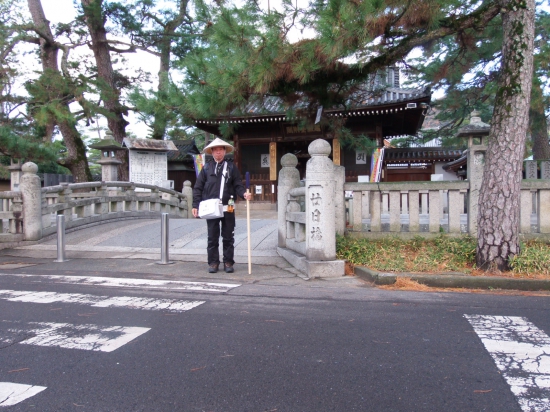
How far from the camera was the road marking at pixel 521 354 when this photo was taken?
98.0 inches

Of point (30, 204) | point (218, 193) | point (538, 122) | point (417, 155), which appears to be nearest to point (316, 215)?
point (218, 193)

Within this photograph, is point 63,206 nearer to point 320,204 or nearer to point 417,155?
point 320,204

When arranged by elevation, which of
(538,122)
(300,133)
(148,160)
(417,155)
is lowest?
(148,160)

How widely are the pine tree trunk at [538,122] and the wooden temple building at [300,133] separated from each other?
325 cm

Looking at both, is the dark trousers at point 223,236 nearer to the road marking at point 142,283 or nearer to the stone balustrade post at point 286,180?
the road marking at point 142,283

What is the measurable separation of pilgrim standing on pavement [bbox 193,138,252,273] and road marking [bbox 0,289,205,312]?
1.80m

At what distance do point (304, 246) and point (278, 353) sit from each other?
11.5ft

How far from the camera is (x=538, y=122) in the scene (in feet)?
44.1

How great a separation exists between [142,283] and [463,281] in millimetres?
4037

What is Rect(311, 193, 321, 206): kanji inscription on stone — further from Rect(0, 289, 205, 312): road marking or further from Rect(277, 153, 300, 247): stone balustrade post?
Rect(0, 289, 205, 312): road marking

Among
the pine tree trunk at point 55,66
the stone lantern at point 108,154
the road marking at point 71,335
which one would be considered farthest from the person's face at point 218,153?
the pine tree trunk at point 55,66

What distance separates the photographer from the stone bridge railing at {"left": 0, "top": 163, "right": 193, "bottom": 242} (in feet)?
31.4

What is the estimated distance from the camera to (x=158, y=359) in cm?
302

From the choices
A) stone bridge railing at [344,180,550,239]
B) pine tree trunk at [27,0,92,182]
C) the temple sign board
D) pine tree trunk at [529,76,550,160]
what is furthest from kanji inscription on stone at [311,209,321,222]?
pine tree trunk at [27,0,92,182]
